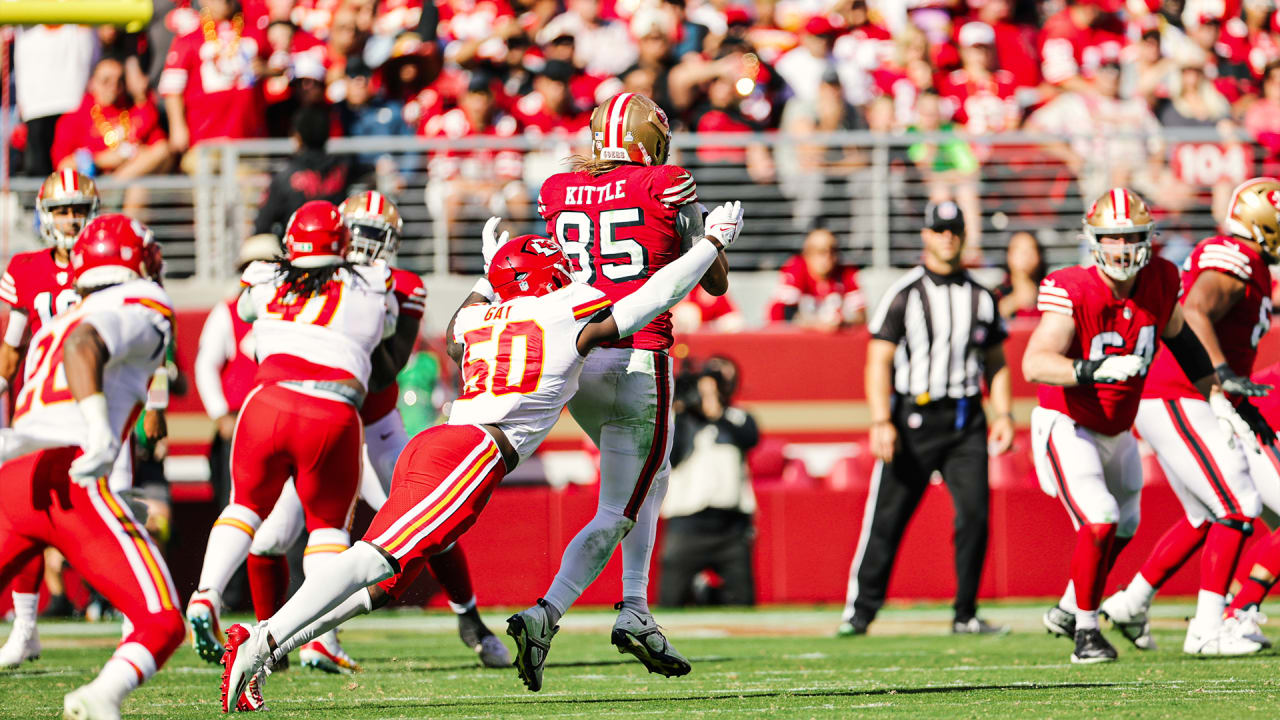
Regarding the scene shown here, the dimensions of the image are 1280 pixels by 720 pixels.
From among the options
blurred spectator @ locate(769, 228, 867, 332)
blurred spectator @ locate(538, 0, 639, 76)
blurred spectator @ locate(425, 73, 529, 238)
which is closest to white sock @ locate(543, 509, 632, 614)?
blurred spectator @ locate(769, 228, 867, 332)

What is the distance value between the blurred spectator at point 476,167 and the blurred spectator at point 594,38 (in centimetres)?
97

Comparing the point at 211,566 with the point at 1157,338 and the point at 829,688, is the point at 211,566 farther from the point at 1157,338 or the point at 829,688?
the point at 1157,338

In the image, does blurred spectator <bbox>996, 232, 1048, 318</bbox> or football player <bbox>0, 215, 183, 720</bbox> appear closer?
football player <bbox>0, 215, 183, 720</bbox>

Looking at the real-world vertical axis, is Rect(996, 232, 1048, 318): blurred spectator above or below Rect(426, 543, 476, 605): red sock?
above

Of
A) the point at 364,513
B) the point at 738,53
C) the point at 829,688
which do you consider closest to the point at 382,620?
the point at 364,513

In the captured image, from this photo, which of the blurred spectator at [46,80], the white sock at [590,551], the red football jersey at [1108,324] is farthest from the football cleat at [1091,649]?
the blurred spectator at [46,80]

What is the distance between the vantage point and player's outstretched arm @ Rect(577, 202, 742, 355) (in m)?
5.71

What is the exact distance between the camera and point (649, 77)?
1408cm

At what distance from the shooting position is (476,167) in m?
13.5

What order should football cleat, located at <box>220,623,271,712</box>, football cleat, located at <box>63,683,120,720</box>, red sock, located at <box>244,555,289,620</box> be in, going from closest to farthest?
football cleat, located at <box>63,683,120,720</box>, football cleat, located at <box>220,623,271,712</box>, red sock, located at <box>244,555,289,620</box>

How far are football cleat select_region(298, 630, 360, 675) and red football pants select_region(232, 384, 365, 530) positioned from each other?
2.52 feet

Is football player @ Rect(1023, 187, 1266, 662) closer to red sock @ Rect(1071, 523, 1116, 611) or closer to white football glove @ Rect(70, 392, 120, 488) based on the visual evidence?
red sock @ Rect(1071, 523, 1116, 611)

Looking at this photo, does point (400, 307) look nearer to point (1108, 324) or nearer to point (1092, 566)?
point (1108, 324)

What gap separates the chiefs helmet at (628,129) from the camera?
638 centimetres
